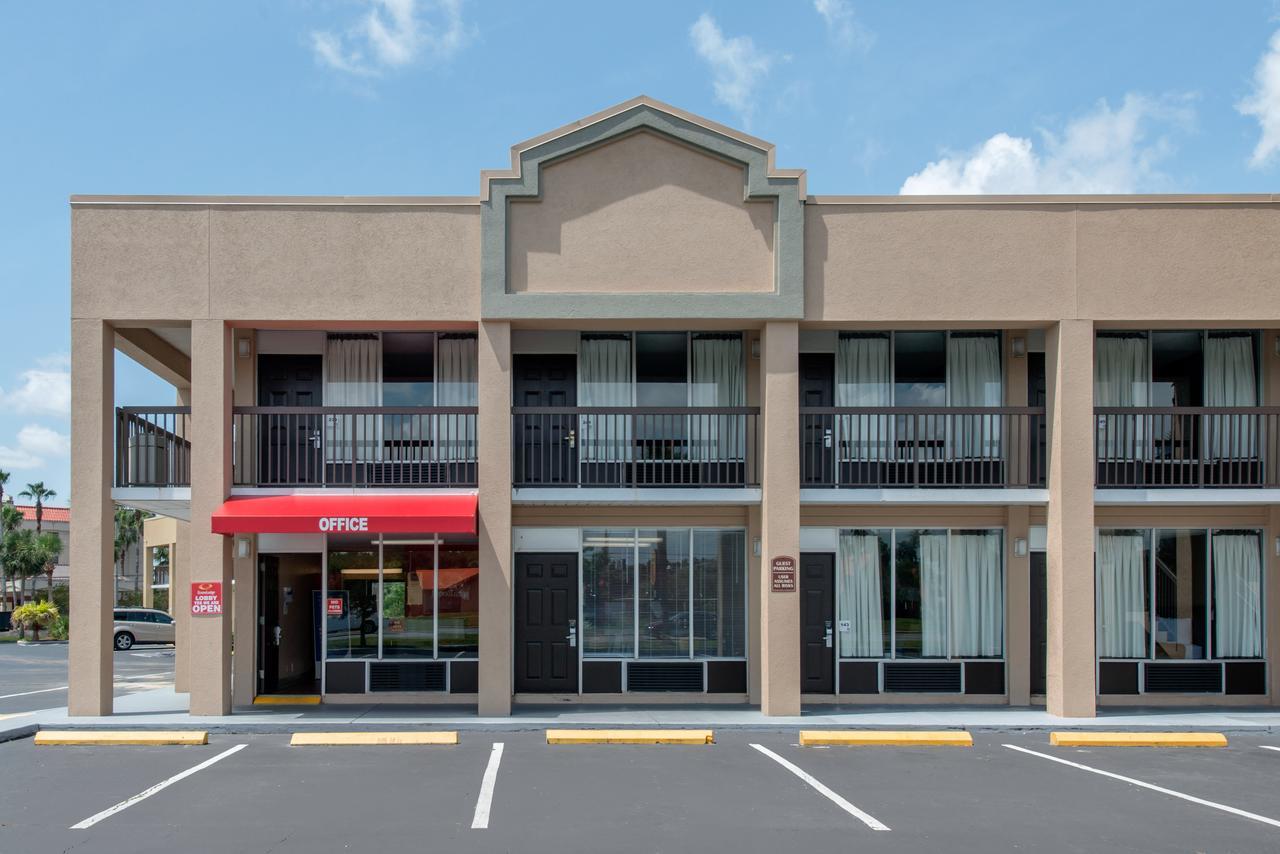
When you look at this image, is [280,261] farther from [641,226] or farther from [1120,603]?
[1120,603]

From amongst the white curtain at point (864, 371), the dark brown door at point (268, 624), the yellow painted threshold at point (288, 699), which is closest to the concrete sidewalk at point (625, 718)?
the yellow painted threshold at point (288, 699)

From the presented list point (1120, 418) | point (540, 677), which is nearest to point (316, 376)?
point (540, 677)

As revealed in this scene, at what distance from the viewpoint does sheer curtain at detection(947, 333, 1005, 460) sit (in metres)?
16.2

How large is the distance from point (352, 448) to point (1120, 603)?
1166 centimetres

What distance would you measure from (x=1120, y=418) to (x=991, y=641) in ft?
12.6

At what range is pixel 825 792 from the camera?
1045 cm

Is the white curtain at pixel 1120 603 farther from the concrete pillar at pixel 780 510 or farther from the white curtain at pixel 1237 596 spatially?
the concrete pillar at pixel 780 510

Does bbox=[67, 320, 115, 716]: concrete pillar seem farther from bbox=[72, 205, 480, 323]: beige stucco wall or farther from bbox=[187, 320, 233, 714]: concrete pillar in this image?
bbox=[187, 320, 233, 714]: concrete pillar

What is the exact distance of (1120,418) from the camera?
16016 millimetres

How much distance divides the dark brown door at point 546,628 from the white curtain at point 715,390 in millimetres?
2676

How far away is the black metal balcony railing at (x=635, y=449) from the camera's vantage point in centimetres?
1576

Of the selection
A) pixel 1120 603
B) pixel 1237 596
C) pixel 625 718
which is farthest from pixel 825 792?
pixel 1237 596

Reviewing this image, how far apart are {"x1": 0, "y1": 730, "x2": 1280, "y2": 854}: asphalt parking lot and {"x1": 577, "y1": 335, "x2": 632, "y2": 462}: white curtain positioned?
14.7ft

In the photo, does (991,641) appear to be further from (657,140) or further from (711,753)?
(657,140)
